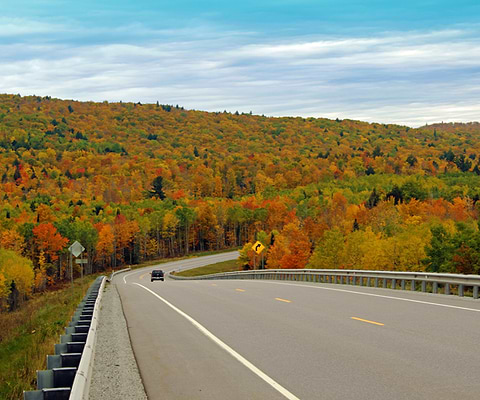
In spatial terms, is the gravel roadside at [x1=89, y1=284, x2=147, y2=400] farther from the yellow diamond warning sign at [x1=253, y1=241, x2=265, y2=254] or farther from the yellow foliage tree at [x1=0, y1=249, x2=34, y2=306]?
the yellow foliage tree at [x1=0, y1=249, x2=34, y2=306]

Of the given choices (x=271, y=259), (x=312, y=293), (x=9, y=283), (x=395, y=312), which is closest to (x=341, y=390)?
(x=395, y=312)

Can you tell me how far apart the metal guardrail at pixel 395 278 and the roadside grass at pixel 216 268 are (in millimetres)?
50947

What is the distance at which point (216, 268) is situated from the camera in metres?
110

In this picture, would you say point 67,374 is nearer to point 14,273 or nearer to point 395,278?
point 395,278

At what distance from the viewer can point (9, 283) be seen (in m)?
87.9

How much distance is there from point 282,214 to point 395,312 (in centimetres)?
14468

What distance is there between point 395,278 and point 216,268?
87052 mm

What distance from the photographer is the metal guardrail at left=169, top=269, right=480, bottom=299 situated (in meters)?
20.0

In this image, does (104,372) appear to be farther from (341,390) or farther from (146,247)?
(146,247)

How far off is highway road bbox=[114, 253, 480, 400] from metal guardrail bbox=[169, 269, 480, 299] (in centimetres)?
88

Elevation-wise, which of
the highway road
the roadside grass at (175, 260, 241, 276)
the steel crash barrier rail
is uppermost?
the steel crash barrier rail

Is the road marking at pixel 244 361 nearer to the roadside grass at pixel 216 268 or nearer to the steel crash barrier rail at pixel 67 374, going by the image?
the steel crash barrier rail at pixel 67 374

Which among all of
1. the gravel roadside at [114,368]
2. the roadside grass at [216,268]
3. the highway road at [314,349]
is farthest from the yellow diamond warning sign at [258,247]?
the gravel roadside at [114,368]

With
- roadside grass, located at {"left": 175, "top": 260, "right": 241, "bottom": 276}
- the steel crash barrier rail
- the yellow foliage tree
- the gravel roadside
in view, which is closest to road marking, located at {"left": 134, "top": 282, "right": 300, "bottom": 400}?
the gravel roadside
